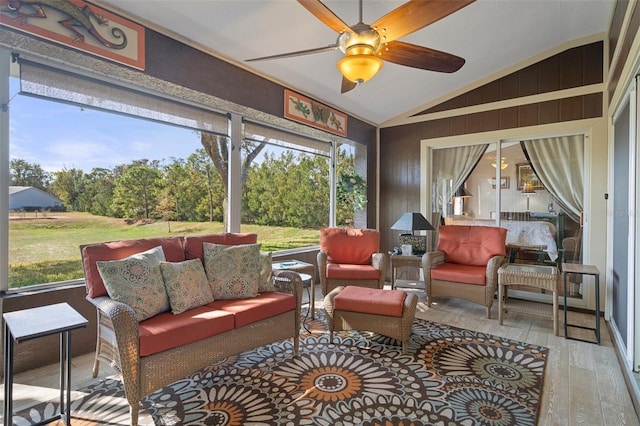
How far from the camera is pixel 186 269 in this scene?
240 centimetres

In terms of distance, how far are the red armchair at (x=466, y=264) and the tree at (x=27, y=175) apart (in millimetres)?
3956

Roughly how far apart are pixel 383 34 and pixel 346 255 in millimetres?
2769

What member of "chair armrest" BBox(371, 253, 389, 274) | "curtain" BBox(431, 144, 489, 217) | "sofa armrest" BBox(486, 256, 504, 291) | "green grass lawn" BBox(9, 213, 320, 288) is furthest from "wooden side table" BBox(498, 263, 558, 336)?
"green grass lawn" BBox(9, 213, 320, 288)

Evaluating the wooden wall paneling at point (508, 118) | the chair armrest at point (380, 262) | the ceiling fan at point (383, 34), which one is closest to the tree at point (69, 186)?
the ceiling fan at point (383, 34)

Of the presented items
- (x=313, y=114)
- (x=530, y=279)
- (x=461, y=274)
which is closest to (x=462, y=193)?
(x=461, y=274)

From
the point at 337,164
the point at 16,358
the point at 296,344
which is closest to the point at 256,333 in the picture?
the point at 296,344

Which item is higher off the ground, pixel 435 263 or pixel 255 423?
pixel 435 263

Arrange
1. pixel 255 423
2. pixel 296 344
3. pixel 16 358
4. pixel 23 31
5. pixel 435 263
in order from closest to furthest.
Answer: pixel 255 423 → pixel 23 31 → pixel 16 358 → pixel 296 344 → pixel 435 263

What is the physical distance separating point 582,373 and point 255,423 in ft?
8.10

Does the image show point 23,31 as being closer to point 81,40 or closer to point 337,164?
point 81,40

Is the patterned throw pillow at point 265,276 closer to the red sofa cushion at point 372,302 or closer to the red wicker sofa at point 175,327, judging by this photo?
the red wicker sofa at point 175,327

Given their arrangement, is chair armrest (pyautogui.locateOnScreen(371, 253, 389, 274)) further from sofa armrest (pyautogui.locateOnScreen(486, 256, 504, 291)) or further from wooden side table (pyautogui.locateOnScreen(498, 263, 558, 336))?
wooden side table (pyautogui.locateOnScreen(498, 263, 558, 336))

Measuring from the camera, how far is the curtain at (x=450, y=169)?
4.94 m

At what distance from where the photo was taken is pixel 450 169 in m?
5.17
